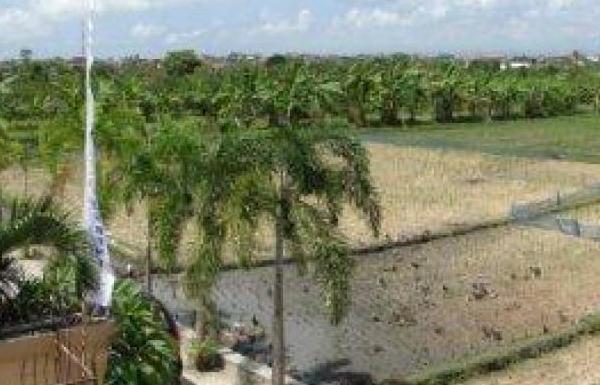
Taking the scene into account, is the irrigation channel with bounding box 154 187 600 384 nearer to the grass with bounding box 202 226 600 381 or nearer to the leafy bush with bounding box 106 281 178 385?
the grass with bounding box 202 226 600 381

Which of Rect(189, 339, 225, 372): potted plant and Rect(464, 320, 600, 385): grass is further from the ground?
Rect(189, 339, 225, 372): potted plant

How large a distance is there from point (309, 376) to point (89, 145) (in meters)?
7.81

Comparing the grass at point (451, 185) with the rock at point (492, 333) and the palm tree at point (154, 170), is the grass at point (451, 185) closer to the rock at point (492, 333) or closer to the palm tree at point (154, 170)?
the rock at point (492, 333)

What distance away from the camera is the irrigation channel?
16.4 m

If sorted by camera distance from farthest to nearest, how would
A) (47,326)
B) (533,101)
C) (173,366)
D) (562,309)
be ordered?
(533,101), (562,309), (173,366), (47,326)

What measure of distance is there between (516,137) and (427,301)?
29.1 meters

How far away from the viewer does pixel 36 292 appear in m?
9.08

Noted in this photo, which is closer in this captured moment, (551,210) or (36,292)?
(36,292)

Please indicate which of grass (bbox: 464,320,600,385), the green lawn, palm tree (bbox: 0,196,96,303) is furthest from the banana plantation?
the green lawn

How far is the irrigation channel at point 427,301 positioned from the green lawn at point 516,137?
1584 centimetres

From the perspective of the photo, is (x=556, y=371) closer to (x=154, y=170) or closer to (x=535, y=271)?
(x=535, y=271)

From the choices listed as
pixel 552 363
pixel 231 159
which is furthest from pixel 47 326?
pixel 552 363

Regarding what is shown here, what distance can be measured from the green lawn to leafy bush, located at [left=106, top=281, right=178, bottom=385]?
96.7 ft

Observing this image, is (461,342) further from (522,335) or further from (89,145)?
(89,145)
